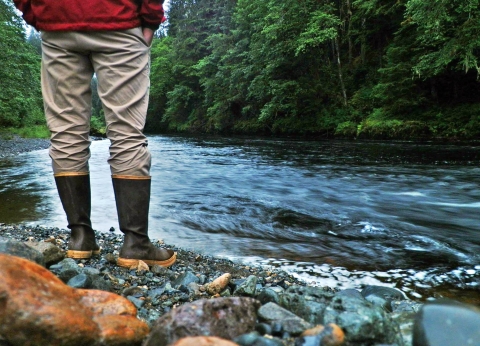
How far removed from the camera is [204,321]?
131 centimetres

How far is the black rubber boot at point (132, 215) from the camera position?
220 centimetres

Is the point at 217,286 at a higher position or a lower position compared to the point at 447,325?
lower

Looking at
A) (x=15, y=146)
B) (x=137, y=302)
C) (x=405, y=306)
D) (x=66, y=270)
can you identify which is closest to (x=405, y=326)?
(x=405, y=306)

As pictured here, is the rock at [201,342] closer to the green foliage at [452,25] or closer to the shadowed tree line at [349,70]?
the green foliage at [452,25]

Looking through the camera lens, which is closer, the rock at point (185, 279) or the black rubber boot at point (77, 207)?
the rock at point (185, 279)

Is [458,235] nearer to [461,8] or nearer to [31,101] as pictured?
[461,8]

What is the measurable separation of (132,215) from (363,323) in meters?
1.33

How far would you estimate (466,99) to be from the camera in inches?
549

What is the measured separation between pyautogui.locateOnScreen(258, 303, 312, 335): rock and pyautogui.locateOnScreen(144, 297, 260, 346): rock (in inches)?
2.5

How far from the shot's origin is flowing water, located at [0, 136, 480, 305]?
2938 millimetres

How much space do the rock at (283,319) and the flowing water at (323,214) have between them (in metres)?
1.21

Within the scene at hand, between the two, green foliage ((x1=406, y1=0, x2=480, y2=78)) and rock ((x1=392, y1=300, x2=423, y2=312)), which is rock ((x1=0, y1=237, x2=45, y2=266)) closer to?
rock ((x1=392, y1=300, x2=423, y2=312))

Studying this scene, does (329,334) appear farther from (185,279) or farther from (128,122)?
(128,122)

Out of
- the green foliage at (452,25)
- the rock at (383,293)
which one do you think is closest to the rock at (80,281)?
the rock at (383,293)
